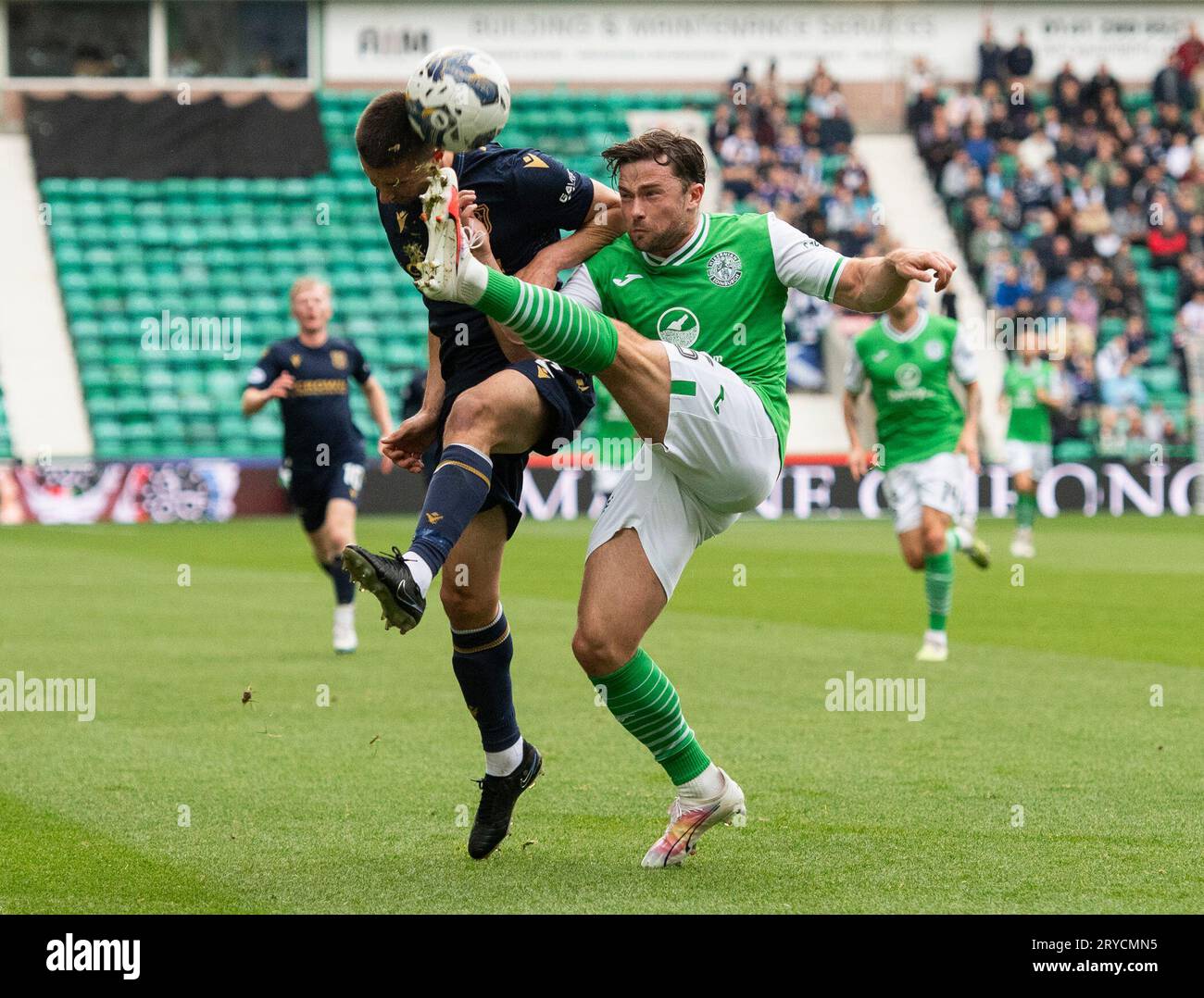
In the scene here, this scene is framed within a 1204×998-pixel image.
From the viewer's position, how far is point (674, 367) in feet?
16.4

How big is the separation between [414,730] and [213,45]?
24.8 meters

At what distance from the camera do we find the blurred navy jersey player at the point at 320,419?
11102 millimetres

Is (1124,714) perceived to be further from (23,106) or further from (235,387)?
(23,106)

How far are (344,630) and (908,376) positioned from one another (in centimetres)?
373

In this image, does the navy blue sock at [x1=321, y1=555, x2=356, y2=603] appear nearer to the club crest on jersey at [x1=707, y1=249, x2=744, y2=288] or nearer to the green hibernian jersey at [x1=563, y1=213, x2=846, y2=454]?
the green hibernian jersey at [x1=563, y1=213, x2=846, y2=454]

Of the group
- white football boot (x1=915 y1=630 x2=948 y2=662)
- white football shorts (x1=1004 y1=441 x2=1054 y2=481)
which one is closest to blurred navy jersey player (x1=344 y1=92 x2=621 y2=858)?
white football boot (x1=915 y1=630 x2=948 y2=662)

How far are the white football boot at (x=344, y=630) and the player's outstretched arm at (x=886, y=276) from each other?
6217mm

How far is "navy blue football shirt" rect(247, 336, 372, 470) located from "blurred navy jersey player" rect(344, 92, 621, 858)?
5.57 m

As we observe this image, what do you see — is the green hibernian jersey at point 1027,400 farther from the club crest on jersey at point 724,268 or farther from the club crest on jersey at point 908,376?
the club crest on jersey at point 724,268

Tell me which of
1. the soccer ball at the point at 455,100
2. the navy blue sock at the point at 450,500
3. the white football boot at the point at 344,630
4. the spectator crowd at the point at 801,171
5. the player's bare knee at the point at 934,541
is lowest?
the white football boot at the point at 344,630

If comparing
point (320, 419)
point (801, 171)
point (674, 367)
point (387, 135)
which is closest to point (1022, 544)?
point (320, 419)

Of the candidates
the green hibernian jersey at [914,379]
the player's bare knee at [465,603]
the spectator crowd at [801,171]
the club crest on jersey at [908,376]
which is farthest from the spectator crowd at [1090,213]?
the player's bare knee at [465,603]

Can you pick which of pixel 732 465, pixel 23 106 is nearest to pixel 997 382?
pixel 23 106

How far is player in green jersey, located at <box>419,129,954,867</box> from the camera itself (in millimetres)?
4941
